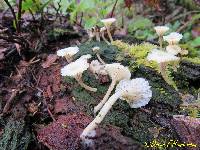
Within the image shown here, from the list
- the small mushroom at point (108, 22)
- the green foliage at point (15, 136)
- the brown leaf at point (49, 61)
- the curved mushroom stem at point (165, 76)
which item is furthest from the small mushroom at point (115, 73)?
the brown leaf at point (49, 61)

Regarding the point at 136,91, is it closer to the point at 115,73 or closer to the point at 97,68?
the point at 115,73

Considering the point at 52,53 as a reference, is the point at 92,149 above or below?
below

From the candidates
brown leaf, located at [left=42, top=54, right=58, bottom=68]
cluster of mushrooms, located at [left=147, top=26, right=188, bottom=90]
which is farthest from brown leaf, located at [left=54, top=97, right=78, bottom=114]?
cluster of mushrooms, located at [left=147, top=26, right=188, bottom=90]

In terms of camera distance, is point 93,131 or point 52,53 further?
point 52,53

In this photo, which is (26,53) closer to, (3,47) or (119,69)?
(3,47)

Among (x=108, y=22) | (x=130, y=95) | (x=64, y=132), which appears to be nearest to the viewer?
(x=130, y=95)

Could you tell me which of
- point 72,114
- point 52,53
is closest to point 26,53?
point 52,53

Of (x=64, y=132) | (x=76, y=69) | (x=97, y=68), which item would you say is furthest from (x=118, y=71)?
(x=64, y=132)
